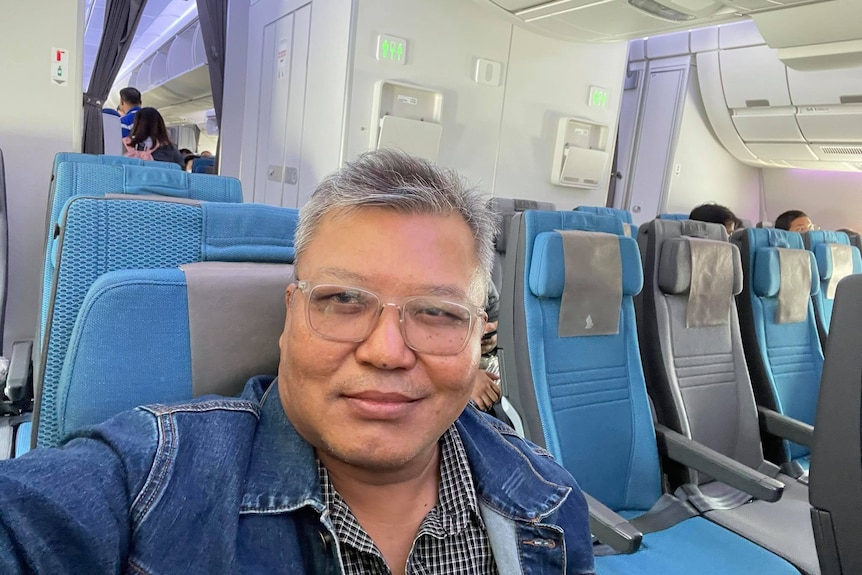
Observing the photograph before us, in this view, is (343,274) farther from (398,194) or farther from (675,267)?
(675,267)

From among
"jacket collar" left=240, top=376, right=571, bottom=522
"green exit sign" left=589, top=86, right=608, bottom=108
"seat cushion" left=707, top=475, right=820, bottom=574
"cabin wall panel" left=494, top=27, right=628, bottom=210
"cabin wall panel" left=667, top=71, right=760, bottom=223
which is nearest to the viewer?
"jacket collar" left=240, top=376, right=571, bottom=522

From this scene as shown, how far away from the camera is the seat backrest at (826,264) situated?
11.4 ft

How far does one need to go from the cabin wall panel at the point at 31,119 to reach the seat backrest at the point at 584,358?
310 cm

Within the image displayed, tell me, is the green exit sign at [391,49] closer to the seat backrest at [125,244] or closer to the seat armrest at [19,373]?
the seat armrest at [19,373]

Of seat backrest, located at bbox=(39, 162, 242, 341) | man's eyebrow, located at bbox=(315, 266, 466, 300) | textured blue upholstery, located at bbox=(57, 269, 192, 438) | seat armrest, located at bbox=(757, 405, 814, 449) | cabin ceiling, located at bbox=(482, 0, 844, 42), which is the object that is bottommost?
seat armrest, located at bbox=(757, 405, 814, 449)

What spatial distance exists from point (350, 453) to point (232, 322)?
38 cm

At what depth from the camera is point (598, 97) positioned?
5867mm

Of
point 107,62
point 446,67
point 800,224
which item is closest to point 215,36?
point 107,62

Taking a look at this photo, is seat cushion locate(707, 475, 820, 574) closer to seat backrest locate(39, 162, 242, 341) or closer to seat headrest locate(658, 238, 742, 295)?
seat headrest locate(658, 238, 742, 295)

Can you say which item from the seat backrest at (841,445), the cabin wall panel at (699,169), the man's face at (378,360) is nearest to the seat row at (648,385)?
the seat backrest at (841,445)

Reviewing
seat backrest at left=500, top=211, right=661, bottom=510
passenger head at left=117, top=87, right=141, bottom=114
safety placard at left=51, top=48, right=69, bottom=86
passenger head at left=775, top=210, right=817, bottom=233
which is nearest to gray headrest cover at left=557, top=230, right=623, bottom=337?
seat backrest at left=500, top=211, right=661, bottom=510

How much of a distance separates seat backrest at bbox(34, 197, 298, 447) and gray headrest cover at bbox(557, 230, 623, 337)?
1187 mm

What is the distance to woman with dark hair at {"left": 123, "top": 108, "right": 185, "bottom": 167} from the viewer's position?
491cm

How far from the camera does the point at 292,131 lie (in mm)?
5391
